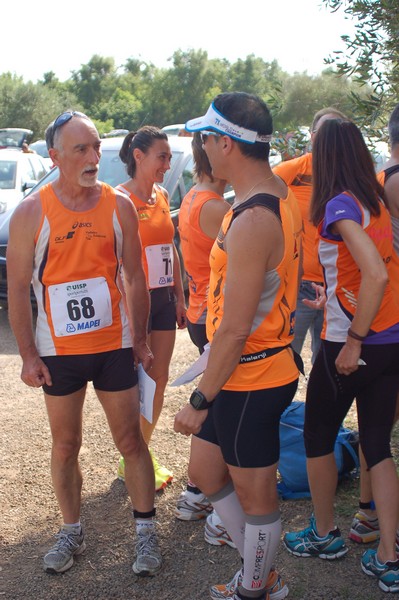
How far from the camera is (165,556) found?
368 centimetres

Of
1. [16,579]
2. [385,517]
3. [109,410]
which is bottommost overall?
[16,579]

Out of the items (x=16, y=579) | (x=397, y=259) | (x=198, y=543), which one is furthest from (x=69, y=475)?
(x=397, y=259)

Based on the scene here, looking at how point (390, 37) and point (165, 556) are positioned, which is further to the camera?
point (390, 37)

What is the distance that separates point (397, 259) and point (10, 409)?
3698 millimetres

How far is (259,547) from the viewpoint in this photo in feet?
9.43

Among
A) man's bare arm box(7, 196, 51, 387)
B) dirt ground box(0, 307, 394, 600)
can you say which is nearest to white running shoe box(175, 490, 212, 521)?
dirt ground box(0, 307, 394, 600)

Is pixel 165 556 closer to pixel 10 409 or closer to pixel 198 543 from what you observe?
pixel 198 543

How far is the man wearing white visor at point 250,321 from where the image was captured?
2568 millimetres

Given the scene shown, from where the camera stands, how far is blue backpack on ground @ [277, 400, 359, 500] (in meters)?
4.15

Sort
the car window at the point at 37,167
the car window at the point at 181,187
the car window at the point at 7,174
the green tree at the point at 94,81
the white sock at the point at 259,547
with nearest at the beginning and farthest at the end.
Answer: the white sock at the point at 259,547 < the car window at the point at 181,187 < the car window at the point at 7,174 < the car window at the point at 37,167 < the green tree at the point at 94,81

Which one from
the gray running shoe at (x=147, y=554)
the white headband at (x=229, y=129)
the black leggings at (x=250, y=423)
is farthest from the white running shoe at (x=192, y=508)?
the white headband at (x=229, y=129)

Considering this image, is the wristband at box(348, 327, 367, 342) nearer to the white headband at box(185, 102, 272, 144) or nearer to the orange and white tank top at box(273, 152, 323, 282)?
the white headband at box(185, 102, 272, 144)

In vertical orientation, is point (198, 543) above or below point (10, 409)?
above

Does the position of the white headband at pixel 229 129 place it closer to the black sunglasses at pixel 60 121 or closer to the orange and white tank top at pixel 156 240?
the black sunglasses at pixel 60 121
